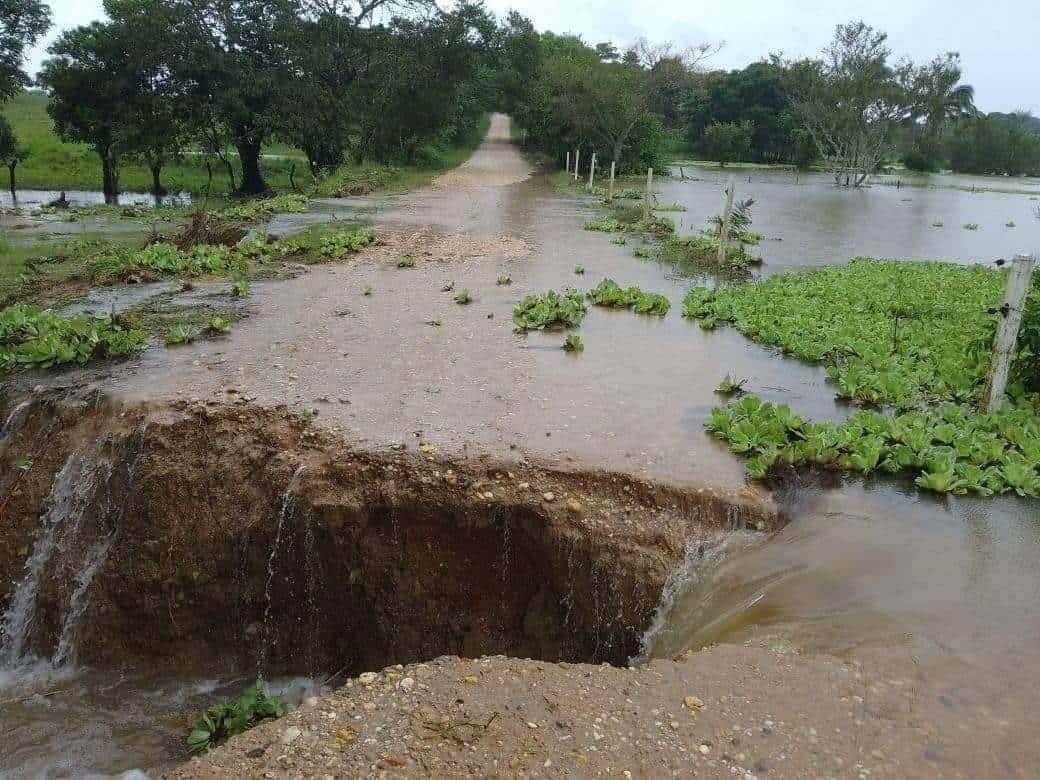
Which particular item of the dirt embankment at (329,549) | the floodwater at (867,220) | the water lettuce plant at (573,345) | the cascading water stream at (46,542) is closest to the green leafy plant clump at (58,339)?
the dirt embankment at (329,549)

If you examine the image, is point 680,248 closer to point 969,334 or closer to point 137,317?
point 969,334

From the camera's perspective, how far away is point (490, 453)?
254 inches

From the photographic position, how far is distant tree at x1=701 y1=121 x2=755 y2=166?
65688 mm

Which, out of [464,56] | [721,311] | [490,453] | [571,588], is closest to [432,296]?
[721,311]

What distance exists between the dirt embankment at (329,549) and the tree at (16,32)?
2472 cm

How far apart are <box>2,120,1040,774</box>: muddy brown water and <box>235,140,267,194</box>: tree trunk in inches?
729

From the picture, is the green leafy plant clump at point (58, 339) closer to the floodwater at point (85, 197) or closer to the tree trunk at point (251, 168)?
the floodwater at point (85, 197)

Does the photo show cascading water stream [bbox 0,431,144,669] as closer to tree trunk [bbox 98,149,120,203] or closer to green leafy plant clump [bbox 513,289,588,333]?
green leafy plant clump [bbox 513,289,588,333]

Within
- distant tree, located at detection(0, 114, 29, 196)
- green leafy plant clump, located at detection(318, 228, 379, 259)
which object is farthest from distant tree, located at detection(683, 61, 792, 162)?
green leafy plant clump, located at detection(318, 228, 379, 259)

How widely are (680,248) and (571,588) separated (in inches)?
490

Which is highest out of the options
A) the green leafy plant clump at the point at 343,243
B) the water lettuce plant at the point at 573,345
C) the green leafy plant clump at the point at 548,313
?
the green leafy plant clump at the point at 343,243

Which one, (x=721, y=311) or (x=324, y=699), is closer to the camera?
(x=324, y=699)

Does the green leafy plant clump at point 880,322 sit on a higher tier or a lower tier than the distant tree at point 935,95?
lower

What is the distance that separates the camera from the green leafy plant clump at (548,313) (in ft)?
34.1
